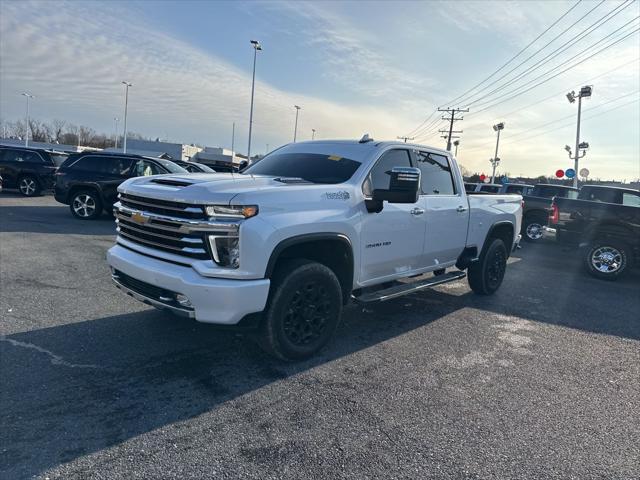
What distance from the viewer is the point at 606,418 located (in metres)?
3.41

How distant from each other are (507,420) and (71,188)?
12.0m

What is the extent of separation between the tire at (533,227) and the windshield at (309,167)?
469 inches

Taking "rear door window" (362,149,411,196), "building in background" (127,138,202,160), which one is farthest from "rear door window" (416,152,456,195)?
"building in background" (127,138,202,160)

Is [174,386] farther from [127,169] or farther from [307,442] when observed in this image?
[127,169]

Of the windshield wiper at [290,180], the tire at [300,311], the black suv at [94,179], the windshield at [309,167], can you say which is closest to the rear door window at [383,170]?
the windshield at [309,167]

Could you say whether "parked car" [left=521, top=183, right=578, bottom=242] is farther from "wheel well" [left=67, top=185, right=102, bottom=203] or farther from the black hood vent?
the black hood vent

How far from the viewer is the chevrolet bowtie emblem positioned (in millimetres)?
3717

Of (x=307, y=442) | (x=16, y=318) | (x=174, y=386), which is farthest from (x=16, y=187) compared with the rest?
(x=307, y=442)

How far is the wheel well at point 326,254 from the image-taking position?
142 inches

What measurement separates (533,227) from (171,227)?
1389 cm

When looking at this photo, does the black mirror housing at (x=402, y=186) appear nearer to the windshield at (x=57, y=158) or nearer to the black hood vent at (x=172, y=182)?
the black hood vent at (x=172, y=182)

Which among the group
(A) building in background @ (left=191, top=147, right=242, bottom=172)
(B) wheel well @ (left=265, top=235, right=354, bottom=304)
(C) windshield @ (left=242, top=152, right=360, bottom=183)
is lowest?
(B) wheel well @ (left=265, top=235, right=354, bottom=304)

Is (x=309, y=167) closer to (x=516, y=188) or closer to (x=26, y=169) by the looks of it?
(x=516, y=188)

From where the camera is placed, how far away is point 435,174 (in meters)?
5.66
